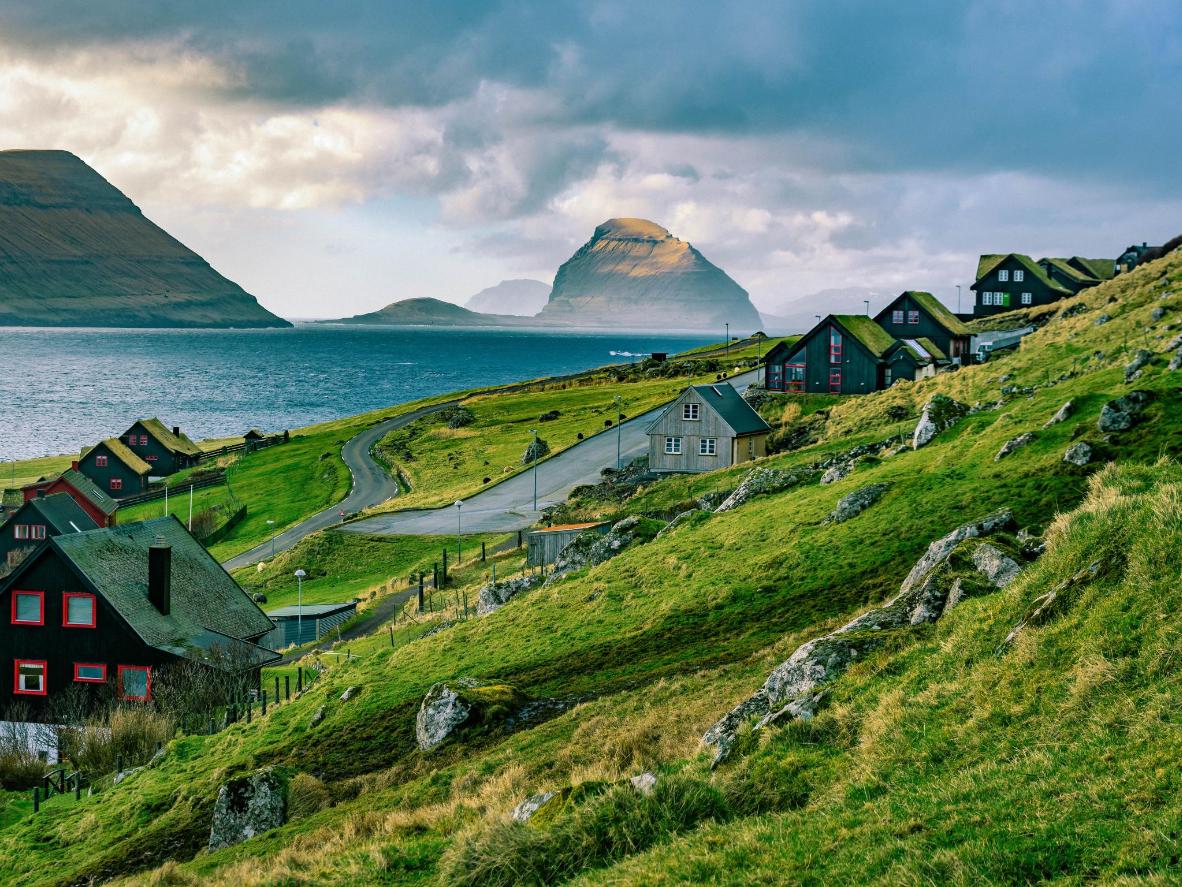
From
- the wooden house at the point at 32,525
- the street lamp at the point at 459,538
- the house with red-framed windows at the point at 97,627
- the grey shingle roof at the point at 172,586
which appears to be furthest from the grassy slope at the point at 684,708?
the wooden house at the point at 32,525

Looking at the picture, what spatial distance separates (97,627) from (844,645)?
114ft

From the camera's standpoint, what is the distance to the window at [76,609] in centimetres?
4309

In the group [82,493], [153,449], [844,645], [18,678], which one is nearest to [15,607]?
[18,678]

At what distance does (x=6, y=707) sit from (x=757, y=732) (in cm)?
3912

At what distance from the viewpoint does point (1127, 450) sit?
32.1 metres

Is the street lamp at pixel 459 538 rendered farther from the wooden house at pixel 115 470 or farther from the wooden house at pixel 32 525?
the wooden house at pixel 115 470

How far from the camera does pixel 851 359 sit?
88125 millimetres

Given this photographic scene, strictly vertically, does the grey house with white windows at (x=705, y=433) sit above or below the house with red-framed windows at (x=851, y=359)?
below

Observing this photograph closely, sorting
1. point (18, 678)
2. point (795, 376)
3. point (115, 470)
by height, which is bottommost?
point (18, 678)

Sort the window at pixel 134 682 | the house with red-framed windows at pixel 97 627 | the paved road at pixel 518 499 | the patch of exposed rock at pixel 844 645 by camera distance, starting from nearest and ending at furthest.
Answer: the patch of exposed rock at pixel 844 645 < the window at pixel 134 682 < the house with red-framed windows at pixel 97 627 < the paved road at pixel 518 499

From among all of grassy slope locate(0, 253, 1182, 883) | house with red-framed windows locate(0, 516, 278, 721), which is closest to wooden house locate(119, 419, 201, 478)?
house with red-framed windows locate(0, 516, 278, 721)

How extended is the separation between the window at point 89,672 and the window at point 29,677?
5.25 ft

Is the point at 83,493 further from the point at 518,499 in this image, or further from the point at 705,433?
the point at 705,433

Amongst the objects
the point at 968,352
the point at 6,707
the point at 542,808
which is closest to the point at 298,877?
the point at 542,808
